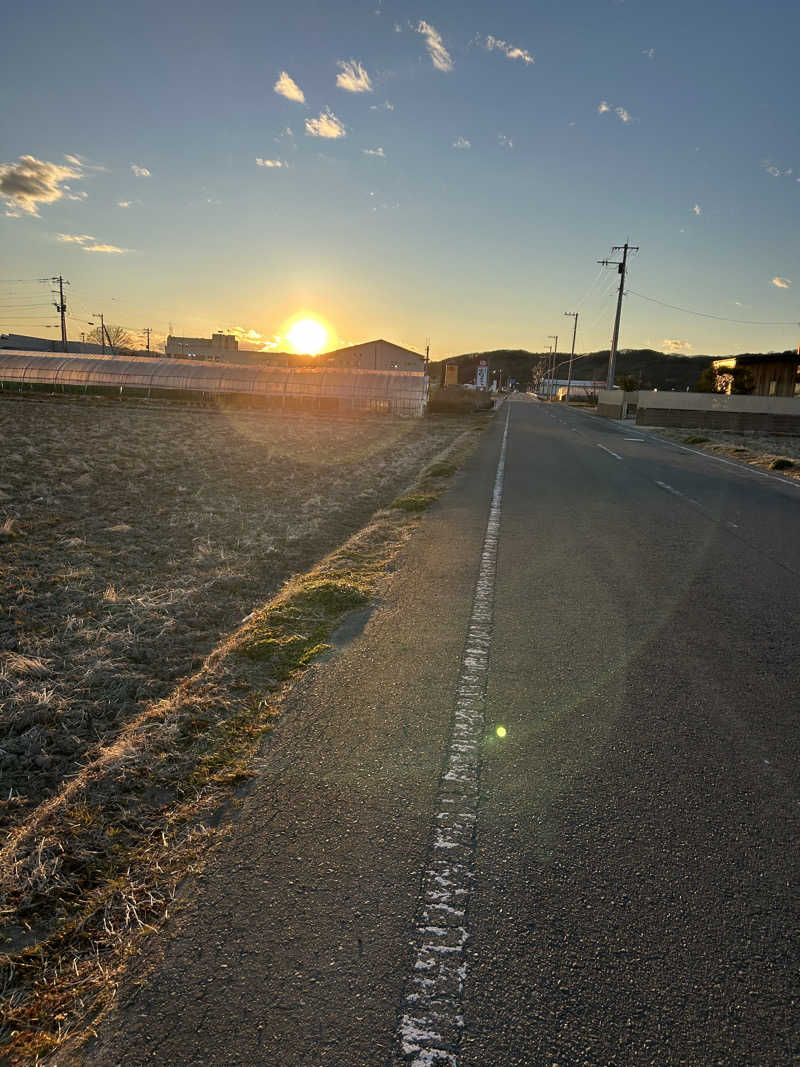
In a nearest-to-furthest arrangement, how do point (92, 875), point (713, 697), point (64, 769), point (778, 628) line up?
point (92, 875), point (64, 769), point (713, 697), point (778, 628)

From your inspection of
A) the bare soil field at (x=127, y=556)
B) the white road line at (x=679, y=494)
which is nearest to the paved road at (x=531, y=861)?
the bare soil field at (x=127, y=556)

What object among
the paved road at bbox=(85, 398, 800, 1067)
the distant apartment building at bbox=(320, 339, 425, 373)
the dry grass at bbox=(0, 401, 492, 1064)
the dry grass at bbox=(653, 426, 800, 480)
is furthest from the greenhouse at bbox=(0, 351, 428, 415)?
the distant apartment building at bbox=(320, 339, 425, 373)

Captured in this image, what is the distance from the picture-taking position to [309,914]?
206 centimetres

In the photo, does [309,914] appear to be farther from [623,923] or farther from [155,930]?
[623,923]

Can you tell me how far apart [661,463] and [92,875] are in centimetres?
1699

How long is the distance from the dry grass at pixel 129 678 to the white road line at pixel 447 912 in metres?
0.93

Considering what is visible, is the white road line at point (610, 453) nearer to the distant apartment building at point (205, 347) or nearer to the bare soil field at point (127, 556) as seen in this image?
A: the bare soil field at point (127, 556)

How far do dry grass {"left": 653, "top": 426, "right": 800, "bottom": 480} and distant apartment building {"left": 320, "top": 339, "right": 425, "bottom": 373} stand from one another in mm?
50841

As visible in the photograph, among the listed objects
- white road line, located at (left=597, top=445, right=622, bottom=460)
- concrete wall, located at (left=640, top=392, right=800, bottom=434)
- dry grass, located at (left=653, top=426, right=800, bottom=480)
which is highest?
concrete wall, located at (left=640, top=392, right=800, bottom=434)

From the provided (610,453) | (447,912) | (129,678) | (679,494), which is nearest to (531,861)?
(447,912)

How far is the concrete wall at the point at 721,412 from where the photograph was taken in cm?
3216

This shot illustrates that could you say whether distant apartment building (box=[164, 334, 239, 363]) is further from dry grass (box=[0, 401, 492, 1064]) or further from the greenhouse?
dry grass (box=[0, 401, 492, 1064])

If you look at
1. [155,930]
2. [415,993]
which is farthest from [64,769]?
[415,993]

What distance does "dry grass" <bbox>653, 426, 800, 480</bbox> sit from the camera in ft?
54.6
